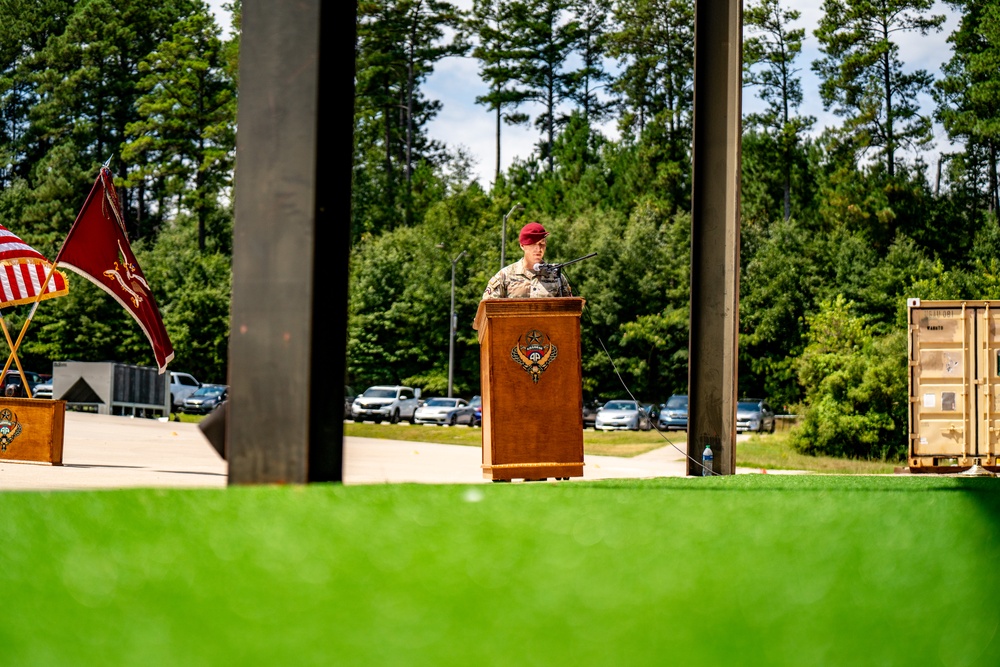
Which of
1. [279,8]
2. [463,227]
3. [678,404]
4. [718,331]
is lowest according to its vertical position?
[678,404]

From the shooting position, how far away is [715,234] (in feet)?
27.3

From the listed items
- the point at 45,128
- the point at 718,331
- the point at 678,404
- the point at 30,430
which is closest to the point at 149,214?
the point at 45,128

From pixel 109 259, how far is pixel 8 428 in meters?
2.22

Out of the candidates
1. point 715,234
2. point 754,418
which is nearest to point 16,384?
point 754,418

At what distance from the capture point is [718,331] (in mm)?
8164

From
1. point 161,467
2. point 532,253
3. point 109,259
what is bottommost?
point 161,467

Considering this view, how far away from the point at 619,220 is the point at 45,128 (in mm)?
37729

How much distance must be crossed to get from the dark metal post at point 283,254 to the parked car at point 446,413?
3836cm

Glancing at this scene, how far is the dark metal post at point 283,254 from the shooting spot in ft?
11.5

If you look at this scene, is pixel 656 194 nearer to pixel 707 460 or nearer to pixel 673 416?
pixel 673 416

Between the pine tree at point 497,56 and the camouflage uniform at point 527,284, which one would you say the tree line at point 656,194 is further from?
the camouflage uniform at point 527,284

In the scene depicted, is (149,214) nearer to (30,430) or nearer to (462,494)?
(30,430)

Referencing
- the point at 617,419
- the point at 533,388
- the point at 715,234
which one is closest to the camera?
the point at 533,388

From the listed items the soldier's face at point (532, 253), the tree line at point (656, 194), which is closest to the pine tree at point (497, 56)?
the tree line at point (656, 194)
